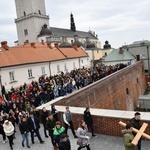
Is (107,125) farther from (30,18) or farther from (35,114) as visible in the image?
(30,18)

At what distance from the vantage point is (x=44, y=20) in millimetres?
66688

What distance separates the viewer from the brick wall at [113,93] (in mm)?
13673

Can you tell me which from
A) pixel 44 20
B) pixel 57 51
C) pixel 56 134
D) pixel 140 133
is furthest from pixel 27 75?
pixel 44 20

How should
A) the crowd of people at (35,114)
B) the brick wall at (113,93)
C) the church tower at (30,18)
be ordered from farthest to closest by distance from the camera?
1. the church tower at (30,18)
2. the brick wall at (113,93)
3. the crowd of people at (35,114)

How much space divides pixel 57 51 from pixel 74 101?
21.1m

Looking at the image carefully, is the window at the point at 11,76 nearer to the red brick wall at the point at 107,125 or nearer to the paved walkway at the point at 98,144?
the paved walkway at the point at 98,144

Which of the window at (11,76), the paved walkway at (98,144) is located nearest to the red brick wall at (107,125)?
the paved walkway at (98,144)

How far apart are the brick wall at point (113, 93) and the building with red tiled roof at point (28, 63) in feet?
32.9

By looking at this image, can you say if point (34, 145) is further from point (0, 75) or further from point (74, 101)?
point (0, 75)

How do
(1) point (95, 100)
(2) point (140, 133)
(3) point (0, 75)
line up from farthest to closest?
(3) point (0, 75) → (1) point (95, 100) → (2) point (140, 133)

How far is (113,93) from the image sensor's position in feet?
65.5

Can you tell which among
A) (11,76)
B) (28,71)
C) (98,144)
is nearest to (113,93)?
(28,71)

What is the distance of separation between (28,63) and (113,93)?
10.7 m

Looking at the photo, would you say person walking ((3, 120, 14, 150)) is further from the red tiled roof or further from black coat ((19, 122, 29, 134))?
the red tiled roof
